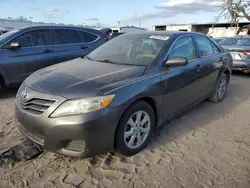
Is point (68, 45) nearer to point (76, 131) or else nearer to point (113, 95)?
point (113, 95)

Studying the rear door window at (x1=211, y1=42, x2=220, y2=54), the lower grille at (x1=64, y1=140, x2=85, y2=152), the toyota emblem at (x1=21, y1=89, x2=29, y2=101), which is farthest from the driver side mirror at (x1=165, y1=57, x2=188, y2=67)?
the rear door window at (x1=211, y1=42, x2=220, y2=54)

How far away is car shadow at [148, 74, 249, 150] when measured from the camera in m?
3.38

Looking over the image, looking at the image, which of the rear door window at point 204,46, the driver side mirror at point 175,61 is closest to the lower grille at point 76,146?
the driver side mirror at point 175,61

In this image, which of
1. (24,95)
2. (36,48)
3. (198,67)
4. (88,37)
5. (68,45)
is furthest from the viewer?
(88,37)

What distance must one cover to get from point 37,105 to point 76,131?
0.56 meters

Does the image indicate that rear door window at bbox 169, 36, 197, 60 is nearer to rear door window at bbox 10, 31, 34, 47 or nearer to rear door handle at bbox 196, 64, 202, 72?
rear door handle at bbox 196, 64, 202, 72

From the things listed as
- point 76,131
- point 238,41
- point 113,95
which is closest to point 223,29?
point 238,41

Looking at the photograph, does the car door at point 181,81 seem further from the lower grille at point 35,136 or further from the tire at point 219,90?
the lower grille at point 35,136

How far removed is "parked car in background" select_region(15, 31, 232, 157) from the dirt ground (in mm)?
253

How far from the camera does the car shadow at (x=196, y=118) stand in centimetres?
338

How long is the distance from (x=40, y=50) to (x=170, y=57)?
135 inches

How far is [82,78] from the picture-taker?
2684mm

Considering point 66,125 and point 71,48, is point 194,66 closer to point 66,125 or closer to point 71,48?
point 66,125

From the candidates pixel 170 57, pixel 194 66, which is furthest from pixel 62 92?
pixel 194 66
